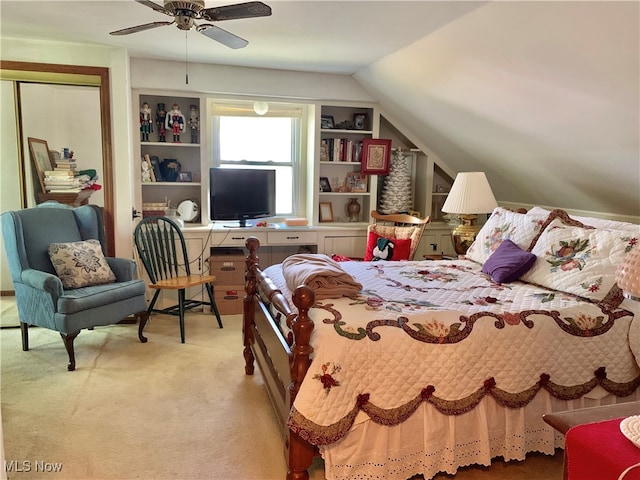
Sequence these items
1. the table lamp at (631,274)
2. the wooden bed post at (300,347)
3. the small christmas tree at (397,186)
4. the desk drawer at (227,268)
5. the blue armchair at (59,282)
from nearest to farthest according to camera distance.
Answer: the table lamp at (631,274) < the wooden bed post at (300,347) < the blue armchair at (59,282) < the desk drawer at (227,268) < the small christmas tree at (397,186)

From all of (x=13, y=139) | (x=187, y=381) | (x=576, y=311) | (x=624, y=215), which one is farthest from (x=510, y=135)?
(x=13, y=139)

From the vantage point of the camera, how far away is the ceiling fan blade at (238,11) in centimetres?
229

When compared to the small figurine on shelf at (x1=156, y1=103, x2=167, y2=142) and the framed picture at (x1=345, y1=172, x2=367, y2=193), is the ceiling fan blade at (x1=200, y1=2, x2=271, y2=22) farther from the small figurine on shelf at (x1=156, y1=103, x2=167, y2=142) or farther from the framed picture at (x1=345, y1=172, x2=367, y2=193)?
the framed picture at (x1=345, y1=172, x2=367, y2=193)

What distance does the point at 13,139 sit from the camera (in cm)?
442

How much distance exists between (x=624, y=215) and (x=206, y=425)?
313 centimetres

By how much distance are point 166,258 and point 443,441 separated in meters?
3.07

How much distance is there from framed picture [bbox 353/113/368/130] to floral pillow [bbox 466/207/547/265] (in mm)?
2002

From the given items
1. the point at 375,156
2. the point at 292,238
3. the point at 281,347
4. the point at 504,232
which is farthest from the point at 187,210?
the point at 504,232

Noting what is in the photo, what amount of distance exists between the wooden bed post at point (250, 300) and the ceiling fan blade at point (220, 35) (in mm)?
1194

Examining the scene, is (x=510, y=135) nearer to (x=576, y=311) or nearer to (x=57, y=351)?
(x=576, y=311)

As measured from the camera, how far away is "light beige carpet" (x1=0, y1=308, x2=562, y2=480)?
2.24 meters

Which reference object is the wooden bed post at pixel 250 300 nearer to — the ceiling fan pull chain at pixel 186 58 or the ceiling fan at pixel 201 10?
the ceiling fan at pixel 201 10

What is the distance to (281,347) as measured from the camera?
229 cm

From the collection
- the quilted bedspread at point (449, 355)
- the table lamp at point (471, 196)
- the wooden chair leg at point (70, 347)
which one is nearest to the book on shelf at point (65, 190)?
the wooden chair leg at point (70, 347)
